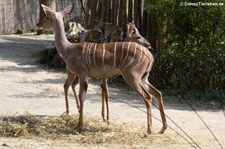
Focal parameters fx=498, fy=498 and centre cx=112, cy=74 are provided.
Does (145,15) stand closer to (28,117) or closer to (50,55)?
(50,55)

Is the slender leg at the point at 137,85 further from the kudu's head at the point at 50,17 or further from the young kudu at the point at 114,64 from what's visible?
the kudu's head at the point at 50,17

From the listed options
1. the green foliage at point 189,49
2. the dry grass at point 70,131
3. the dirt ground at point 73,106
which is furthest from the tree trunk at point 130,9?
the dry grass at point 70,131

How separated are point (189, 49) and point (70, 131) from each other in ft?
11.9

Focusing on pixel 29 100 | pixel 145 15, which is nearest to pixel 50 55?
pixel 145 15

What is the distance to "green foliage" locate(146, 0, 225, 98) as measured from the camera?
764cm

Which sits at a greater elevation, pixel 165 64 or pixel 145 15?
pixel 145 15

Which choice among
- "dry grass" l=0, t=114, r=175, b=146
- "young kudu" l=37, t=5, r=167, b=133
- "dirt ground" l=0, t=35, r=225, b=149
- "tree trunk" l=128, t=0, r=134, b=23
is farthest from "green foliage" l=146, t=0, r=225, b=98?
"dry grass" l=0, t=114, r=175, b=146

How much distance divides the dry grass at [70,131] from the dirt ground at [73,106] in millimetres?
139

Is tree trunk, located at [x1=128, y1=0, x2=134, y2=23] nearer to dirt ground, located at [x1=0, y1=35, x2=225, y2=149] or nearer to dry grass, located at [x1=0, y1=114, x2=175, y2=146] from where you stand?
dirt ground, located at [x1=0, y1=35, x2=225, y2=149]

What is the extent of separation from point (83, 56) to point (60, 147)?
117 centimetres

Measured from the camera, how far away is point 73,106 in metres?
6.41

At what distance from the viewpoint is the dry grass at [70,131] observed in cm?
464

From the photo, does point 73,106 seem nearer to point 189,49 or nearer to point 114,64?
point 114,64

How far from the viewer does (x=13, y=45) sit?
1155 cm
